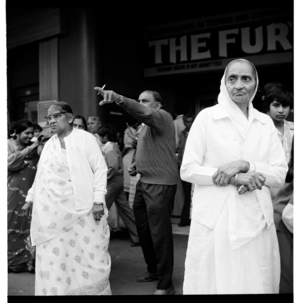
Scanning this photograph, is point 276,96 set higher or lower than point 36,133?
higher

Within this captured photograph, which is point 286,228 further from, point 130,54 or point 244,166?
point 130,54

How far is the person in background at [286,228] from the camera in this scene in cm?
262

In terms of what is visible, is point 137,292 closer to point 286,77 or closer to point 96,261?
point 96,261

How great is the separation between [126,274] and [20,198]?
5.28ft

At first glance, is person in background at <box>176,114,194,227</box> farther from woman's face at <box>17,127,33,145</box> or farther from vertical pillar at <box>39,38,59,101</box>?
vertical pillar at <box>39,38,59,101</box>

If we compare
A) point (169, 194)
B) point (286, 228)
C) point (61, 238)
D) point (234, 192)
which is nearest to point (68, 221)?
point (61, 238)

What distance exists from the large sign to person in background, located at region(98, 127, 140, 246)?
9.35 ft

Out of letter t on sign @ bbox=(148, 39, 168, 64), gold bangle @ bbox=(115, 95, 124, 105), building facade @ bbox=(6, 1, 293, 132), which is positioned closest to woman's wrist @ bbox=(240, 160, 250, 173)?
gold bangle @ bbox=(115, 95, 124, 105)

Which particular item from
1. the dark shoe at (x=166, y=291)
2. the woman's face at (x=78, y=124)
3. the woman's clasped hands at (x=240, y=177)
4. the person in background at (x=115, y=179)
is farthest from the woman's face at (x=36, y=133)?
the woman's clasped hands at (x=240, y=177)

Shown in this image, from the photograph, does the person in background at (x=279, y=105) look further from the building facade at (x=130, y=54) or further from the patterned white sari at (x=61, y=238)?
the building facade at (x=130, y=54)

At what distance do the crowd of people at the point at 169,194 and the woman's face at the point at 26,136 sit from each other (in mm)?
12

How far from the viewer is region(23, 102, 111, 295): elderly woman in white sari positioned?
3.61 m

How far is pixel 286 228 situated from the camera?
106 inches

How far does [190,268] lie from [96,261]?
1.10m
